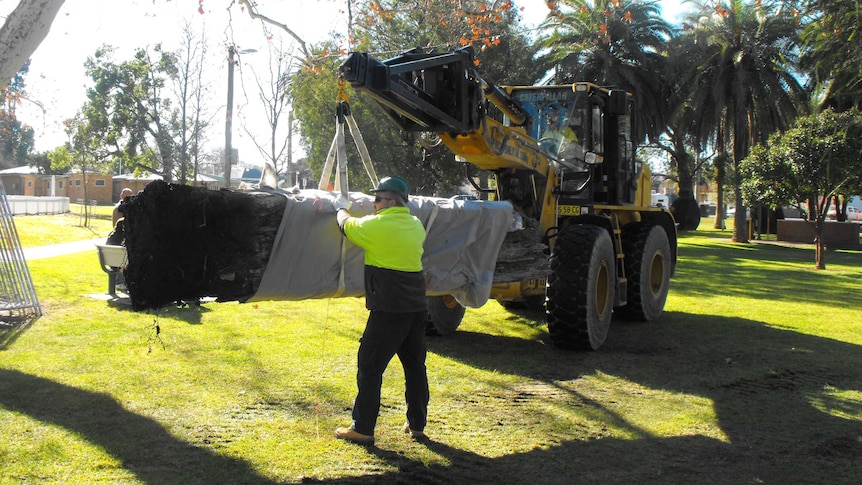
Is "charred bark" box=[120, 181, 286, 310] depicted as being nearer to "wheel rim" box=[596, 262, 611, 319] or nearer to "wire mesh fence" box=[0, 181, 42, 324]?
"wheel rim" box=[596, 262, 611, 319]

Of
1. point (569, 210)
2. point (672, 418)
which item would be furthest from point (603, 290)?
point (672, 418)

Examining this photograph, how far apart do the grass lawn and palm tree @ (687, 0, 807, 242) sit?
21083 mm

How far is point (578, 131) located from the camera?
31.7 ft

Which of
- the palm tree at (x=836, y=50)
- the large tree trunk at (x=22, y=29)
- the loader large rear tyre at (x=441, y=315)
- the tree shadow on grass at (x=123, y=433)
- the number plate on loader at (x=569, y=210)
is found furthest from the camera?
the palm tree at (x=836, y=50)

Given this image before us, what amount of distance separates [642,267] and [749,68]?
76.2ft

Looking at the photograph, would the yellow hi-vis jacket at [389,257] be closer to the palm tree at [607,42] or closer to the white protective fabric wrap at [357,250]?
the white protective fabric wrap at [357,250]

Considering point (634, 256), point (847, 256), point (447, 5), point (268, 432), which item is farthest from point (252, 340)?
point (847, 256)

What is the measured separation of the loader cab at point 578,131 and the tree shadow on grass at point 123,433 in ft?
18.1

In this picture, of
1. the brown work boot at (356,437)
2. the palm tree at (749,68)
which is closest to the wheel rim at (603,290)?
the brown work boot at (356,437)

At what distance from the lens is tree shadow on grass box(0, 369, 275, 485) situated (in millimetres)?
4754

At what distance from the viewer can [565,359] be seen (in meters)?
8.40

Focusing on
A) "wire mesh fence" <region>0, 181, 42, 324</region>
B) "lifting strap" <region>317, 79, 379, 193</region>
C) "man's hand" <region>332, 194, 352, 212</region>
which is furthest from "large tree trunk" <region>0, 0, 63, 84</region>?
"wire mesh fence" <region>0, 181, 42, 324</region>

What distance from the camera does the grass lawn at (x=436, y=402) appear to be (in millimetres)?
5035

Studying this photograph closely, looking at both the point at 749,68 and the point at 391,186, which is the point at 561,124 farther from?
the point at 749,68
